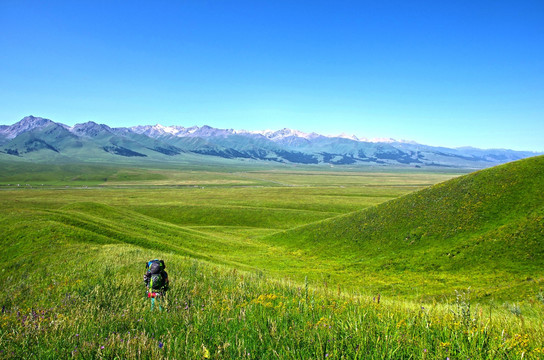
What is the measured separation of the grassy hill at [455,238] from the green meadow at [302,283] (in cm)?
21

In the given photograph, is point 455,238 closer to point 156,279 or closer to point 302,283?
point 302,283

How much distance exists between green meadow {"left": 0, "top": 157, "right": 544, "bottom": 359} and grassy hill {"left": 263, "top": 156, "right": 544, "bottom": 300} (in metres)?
0.21

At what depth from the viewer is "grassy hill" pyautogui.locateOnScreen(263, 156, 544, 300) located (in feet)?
101

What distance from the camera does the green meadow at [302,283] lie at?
211 inches

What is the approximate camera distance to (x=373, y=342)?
209 inches

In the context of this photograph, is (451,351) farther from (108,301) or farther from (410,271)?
(410,271)

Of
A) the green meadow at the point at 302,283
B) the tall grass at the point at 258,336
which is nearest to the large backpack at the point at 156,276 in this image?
the green meadow at the point at 302,283

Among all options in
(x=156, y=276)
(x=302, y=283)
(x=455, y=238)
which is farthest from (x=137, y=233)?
(x=455, y=238)

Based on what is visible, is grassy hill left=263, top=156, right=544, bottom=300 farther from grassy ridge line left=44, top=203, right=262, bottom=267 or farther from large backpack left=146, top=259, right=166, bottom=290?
large backpack left=146, top=259, right=166, bottom=290

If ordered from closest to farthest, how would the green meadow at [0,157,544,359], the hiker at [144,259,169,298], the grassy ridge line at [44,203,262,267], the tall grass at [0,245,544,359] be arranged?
the tall grass at [0,245,544,359]
the green meadow at [0,157,544,359]
the hiker at [144,259,169,298]
the grassy ridge line at [44,203,262,267]

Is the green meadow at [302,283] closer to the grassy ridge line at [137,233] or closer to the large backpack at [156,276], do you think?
the grassy ridge line at [137,233]

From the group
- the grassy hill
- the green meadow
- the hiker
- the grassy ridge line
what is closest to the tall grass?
the green meadow

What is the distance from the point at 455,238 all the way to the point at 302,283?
92.5 feet

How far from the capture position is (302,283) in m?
24.3
